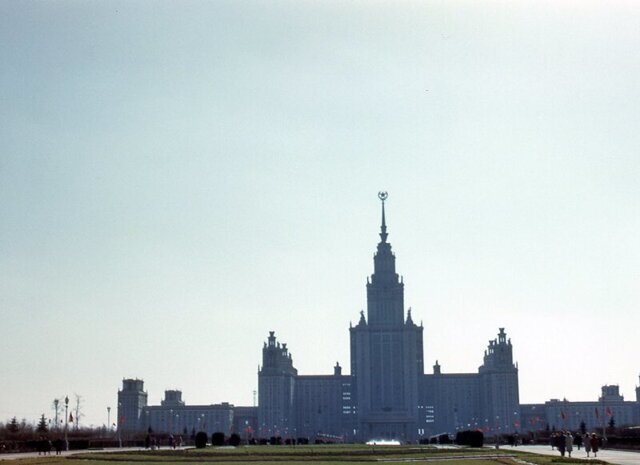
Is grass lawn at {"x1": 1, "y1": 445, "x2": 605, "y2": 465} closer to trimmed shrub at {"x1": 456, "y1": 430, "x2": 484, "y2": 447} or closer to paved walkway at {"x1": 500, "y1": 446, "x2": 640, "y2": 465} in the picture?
paved walkway at {"x1": 500, "y1": 446, "x2": 640, "y2": 465}

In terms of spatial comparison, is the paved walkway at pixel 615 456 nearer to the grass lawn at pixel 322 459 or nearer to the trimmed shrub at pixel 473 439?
the grass lawn at pixel 322 459

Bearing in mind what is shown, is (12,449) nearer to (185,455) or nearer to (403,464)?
(185,455)

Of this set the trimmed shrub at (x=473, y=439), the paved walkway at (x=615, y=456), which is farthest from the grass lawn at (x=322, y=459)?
the trimmed shrub at (x=473, y=439)

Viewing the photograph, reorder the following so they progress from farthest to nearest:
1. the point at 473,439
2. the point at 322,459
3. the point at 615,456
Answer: the point at 473,439, the point at 615,456, the point at 322,459

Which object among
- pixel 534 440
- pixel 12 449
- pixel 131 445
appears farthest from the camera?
pixel 534 440

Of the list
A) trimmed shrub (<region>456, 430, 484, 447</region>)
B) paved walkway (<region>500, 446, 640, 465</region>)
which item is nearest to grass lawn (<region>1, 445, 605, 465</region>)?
paved walkway (<region>500, 446, 640, 465</region>)

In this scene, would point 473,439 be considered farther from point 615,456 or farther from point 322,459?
point 322,459

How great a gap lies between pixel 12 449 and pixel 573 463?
59.1 metres

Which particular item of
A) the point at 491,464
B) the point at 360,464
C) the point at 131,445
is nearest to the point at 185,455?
the point at 360,464

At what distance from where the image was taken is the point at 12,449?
90.9 meters

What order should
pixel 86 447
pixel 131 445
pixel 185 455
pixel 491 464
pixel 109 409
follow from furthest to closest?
pixel 109 409
pixel 131 445
pixel 86 447
pixel 185 455
pixel 491 464

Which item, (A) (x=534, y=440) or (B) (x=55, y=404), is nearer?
(A) (x=534, y=440)

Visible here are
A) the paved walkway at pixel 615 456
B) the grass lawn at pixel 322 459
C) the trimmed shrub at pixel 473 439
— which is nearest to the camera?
the paved walkway at pixel 615 456

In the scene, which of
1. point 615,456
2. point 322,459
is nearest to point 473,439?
point 615,456
